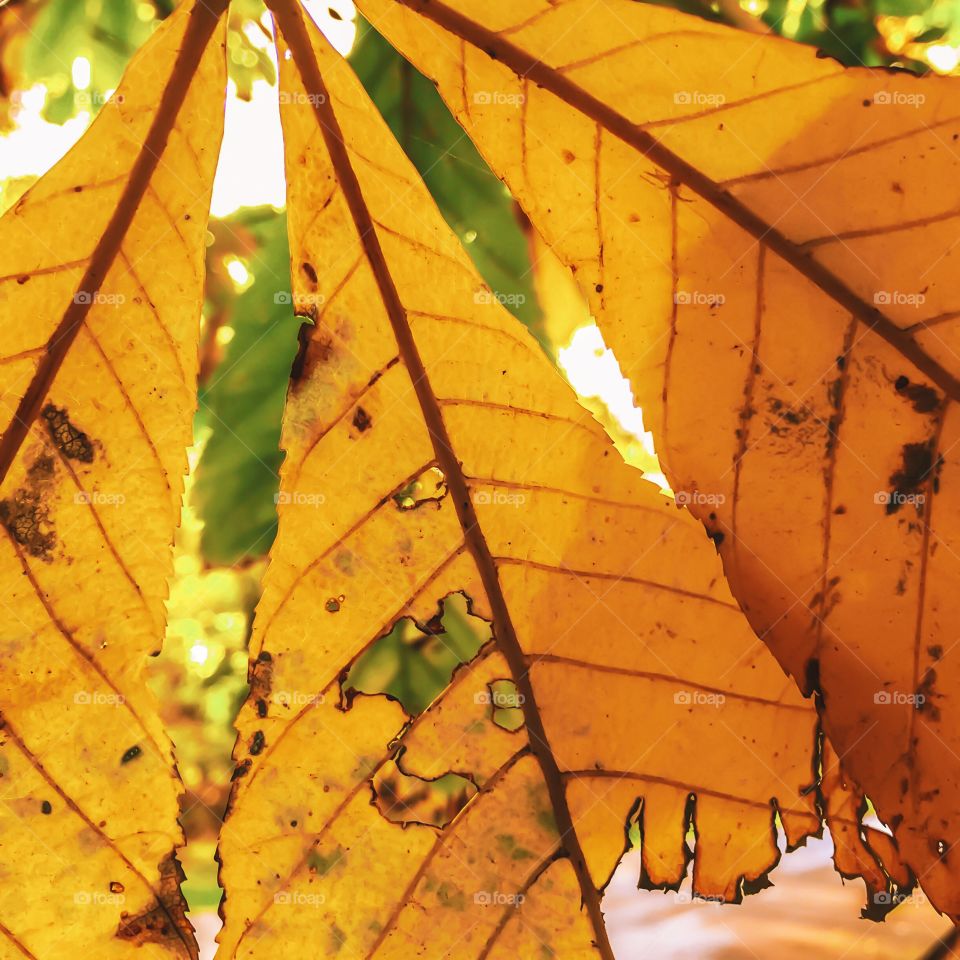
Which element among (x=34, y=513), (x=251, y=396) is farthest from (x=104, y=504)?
(x=251, y=396)

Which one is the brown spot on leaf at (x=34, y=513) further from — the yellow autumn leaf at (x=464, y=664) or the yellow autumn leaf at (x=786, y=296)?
the yellow autumn leaf at (x=786, y=296)

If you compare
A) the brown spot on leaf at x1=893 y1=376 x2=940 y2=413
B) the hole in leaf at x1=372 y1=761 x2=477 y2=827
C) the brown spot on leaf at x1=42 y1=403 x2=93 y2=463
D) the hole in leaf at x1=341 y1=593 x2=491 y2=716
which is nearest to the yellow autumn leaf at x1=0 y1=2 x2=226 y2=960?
the brown spot on leaf at x1=42 y1=403 x2=93 y2=463

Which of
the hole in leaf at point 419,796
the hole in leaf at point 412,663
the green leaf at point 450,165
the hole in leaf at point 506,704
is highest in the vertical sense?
the green leaf at point 450,165

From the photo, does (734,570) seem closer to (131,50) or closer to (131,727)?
(131,727)

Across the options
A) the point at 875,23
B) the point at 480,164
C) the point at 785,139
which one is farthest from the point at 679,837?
the point at 875,23

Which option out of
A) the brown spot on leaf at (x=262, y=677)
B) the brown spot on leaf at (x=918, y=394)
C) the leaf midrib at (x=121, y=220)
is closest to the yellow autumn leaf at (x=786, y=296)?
the brown spot on leaf at (x=918, y=394)

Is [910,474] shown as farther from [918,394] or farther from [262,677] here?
[262,677]
